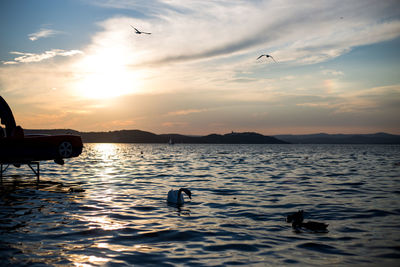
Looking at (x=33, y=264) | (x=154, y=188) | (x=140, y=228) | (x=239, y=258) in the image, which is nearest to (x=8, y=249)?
(x=33, y=264)

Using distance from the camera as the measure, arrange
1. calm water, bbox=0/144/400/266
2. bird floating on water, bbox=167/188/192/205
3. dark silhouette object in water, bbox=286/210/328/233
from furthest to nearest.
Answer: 1. bird floating on water, bbox=167/188/192/205
2. dark silhouette object in water, bbox=286/210/328/233
3. calm water, bbox=0/144/400/266

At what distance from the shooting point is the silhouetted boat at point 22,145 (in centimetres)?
2095

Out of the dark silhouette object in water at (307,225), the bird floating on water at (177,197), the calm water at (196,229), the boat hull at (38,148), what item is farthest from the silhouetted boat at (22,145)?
the dark silhouette object in water at (307,225)

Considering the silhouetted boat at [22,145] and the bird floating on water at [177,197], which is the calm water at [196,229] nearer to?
the bird floating on water at [177,197]

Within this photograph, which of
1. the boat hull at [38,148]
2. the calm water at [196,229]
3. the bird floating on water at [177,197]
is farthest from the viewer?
the boat hull at [38,148]

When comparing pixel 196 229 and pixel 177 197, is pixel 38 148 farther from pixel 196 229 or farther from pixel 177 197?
pixel 196 229

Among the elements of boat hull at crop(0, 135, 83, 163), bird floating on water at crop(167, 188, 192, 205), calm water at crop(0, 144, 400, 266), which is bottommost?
calm water at crop(0, 144, 400, 266)

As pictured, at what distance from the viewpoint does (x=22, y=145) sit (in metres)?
21.3

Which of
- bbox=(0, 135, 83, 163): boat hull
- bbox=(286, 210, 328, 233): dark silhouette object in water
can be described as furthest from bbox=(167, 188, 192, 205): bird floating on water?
bbox=(0, 135, 83, 163): boat hull

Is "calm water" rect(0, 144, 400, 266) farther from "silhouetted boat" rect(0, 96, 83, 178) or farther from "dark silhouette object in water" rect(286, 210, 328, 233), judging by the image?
"silhouetted boat" rect(0, 96, 83, 178)

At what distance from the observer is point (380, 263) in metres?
7.21

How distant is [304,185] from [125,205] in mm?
12218

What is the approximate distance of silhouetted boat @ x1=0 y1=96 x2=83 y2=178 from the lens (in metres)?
21.0

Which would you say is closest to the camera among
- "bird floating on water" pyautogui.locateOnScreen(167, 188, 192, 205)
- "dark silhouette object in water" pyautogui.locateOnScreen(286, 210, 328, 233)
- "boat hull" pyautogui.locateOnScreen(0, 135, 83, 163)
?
"dark silhouette object in water" pyautogui.locateOnScreen(286, 210, 328, 233)
